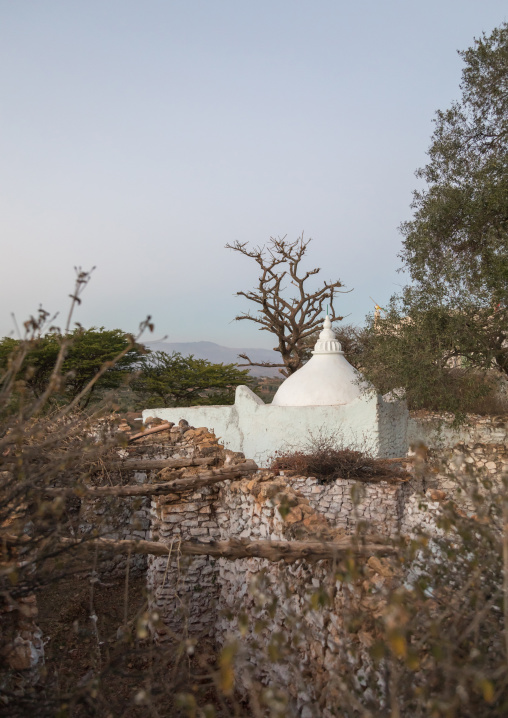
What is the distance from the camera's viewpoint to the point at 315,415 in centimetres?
1262

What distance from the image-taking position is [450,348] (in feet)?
39.9

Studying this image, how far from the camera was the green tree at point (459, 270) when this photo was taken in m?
11.9

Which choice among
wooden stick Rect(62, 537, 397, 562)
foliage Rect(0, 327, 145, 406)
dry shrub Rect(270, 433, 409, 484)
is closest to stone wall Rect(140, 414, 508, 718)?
wooden stick Rect(62, 537, 397, 562)

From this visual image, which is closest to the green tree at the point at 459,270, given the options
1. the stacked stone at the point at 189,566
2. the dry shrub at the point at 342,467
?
the dry shrub at the point at 342,467

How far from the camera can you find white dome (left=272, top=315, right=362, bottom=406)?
13.2 meters

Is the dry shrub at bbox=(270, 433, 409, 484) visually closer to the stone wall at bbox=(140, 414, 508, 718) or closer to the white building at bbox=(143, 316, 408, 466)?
the stone wall at bbox=(140, 414, 508, 718)

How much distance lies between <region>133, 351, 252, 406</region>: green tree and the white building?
981 centimetres

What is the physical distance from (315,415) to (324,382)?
1.16m

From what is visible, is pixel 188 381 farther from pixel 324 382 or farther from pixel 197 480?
pixel 197 480

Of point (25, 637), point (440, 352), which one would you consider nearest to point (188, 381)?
point (440, 352)

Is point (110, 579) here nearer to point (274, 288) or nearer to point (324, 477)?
point (324, 477)

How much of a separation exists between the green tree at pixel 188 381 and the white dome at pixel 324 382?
10.2 meters

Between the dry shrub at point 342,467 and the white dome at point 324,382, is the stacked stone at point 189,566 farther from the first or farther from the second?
the white dome at point 324,382

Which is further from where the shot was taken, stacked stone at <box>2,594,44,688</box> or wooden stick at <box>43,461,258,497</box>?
wooden stick at <box>43,461,258,497</box>
